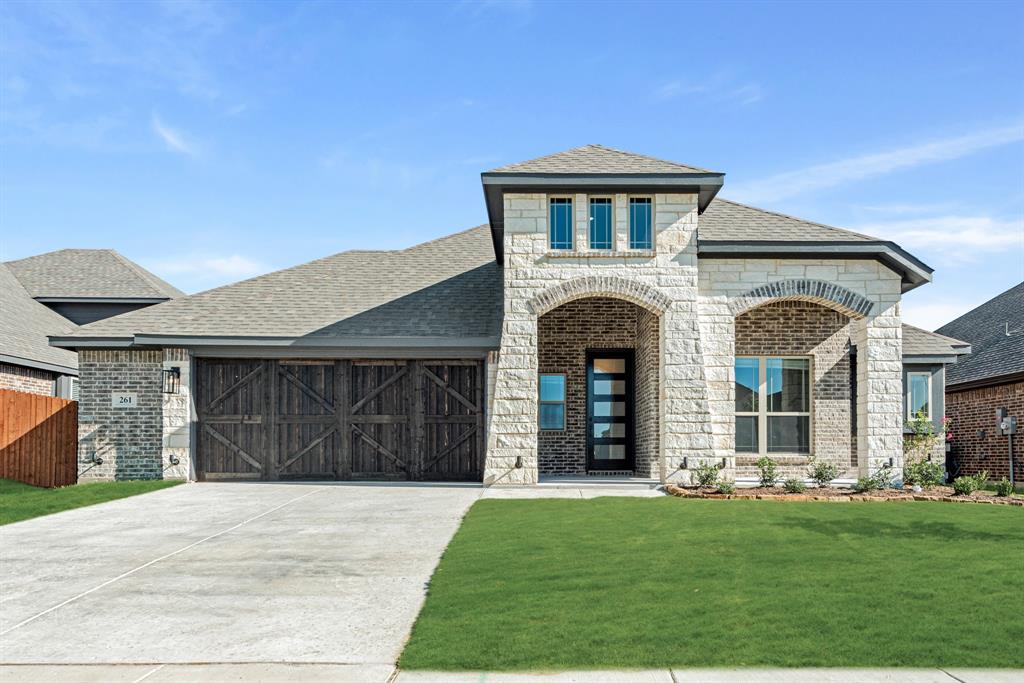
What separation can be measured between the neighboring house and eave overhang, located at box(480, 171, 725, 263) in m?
11.0

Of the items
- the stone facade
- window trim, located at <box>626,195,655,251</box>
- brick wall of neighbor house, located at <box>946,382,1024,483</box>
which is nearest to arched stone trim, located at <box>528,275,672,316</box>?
window trim, located at <box>626,195,655,251</box>

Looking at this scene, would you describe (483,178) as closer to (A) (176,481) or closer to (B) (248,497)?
(B) (248,497)

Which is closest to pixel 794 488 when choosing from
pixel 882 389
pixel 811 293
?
pixel 882 389

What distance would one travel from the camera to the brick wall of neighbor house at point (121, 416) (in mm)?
19047

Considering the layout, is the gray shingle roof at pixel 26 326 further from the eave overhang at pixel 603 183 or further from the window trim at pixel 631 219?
the window trim at pixel 631 219

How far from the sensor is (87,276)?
30.7 m

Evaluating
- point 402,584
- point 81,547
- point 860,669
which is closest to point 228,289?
point 81,547

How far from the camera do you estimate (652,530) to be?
37.2ft

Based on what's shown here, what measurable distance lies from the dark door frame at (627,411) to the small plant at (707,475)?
4.13 m

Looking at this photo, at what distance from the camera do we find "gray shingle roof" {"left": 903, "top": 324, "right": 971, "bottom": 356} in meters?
21.2

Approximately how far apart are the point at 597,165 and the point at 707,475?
6137 millimetres

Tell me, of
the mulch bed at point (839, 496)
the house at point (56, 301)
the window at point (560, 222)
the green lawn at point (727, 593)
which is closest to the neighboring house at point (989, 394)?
the mulch bed at point (839, 496)

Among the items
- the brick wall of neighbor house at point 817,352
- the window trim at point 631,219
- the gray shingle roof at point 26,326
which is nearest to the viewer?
the window trim at point 631,219

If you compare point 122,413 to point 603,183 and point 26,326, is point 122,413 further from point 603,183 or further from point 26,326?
point 603,183
